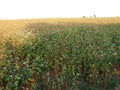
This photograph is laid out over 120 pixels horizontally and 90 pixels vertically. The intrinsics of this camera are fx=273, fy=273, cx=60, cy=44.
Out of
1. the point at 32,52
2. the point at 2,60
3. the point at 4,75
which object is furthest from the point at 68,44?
the point at 4,75

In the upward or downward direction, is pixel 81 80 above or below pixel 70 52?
below

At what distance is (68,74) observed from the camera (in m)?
8.53

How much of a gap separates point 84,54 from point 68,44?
1.46 metres

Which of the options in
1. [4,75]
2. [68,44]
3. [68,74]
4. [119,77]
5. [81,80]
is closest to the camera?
[4,75]

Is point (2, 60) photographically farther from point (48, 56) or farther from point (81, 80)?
point (81, 80)

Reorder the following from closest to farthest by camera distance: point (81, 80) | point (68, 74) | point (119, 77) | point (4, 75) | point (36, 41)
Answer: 1. point (4, 75)
2. point (68, 74)
3. point (81, 80)
4. point (119, 77)
5. point (36, 41)

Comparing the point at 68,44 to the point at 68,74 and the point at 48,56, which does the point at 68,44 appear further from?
the point at 68,74

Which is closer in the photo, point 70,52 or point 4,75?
point 4,75

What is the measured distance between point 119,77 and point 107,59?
3.23ft

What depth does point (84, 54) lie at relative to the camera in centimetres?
1007

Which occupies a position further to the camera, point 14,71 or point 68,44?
point 68,44

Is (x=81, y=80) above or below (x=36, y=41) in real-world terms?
below

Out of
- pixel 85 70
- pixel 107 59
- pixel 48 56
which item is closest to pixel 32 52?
Answer: pixel 48 56

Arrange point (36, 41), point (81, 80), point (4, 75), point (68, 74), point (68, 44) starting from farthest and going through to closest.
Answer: point (36, 41)
point (68, 44)
point (81, 80)
point (68, 74)
point (4, 75)
